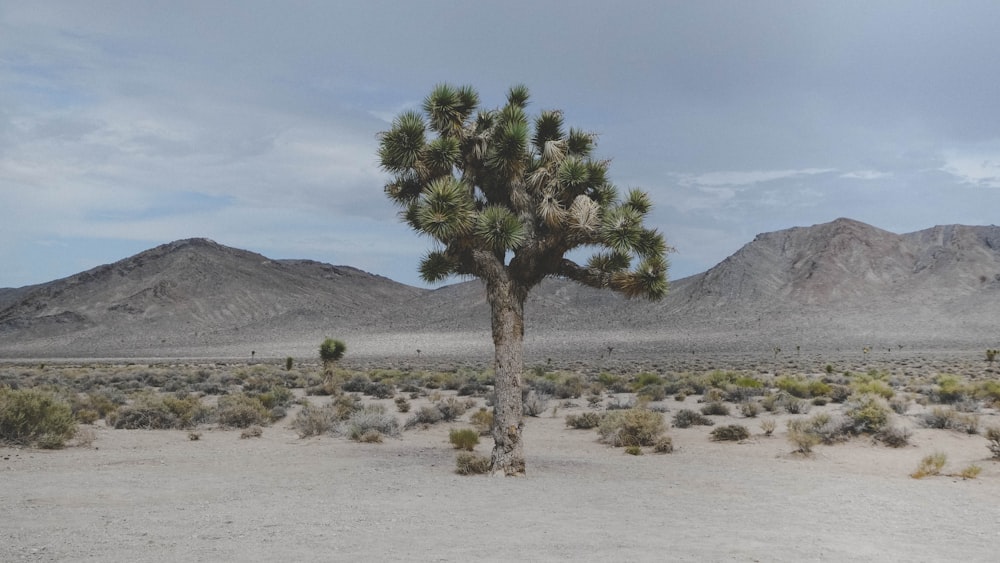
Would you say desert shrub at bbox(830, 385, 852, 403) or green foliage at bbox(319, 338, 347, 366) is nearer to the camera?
desert shrub at bbox(830, 385, 852, 403)

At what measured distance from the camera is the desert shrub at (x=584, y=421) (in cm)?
2086

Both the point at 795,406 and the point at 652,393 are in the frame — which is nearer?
the point at 795,406

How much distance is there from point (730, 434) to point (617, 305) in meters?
94.4

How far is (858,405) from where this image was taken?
20.7m

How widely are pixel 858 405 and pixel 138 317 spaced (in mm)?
117305

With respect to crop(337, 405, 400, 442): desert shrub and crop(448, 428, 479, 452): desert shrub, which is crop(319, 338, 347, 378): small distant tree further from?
crop(448, 428, 479, 452): desert shrub

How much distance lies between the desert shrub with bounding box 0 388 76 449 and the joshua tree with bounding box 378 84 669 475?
27.9ft

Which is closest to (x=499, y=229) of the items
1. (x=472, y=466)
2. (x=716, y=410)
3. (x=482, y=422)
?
(x=472, y=466)

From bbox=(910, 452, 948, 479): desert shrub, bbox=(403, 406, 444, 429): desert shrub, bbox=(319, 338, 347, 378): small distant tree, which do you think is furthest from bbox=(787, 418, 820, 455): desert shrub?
bbox=(319, 338, 347, 378): small distant tree

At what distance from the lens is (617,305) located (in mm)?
112312

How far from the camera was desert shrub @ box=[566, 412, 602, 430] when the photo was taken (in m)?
20.9

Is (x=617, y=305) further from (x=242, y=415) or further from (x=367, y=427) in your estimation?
(x=367, y=427)

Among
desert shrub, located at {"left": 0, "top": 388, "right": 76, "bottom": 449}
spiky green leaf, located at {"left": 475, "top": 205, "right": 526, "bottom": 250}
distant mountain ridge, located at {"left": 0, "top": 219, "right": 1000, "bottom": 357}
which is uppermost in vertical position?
distant mountain ridge, located at {"left": 0, "top": 219, "right": 1000, "bottom": 357}

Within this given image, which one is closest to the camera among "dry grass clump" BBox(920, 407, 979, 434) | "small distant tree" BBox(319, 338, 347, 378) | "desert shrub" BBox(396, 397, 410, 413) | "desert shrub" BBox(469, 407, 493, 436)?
"dry grass clump" BBox(920, 407, 979, 434)
